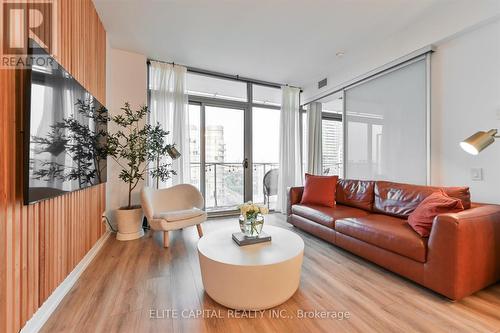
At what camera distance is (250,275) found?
1.50 meters

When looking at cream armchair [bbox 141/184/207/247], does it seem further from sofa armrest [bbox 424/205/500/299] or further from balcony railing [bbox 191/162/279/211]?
sofa armrest [bbox 424/205/500/299]

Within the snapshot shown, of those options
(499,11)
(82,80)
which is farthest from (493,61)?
(82,80)

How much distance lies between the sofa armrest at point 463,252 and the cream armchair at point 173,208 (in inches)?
97.5

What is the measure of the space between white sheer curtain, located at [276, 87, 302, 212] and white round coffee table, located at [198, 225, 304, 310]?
2.90 metres

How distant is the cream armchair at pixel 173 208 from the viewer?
2.74m

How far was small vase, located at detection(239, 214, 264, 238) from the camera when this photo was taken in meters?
1.98

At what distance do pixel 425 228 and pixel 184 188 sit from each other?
9.67 ft

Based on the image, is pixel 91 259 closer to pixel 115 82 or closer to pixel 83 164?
pixel 83 164

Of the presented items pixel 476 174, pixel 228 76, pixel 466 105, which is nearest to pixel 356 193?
pixel 476 174

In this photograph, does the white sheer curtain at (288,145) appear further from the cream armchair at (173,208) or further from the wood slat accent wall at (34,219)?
the wood slat accent wall at (34,219)

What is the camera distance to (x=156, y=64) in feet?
12.0

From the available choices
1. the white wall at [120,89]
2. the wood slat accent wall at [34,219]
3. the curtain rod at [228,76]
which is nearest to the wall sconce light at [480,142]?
the wood slat accent wall at [34,219]

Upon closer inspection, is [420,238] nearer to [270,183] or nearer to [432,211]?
[432,211]

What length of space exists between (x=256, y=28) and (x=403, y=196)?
270 cm
